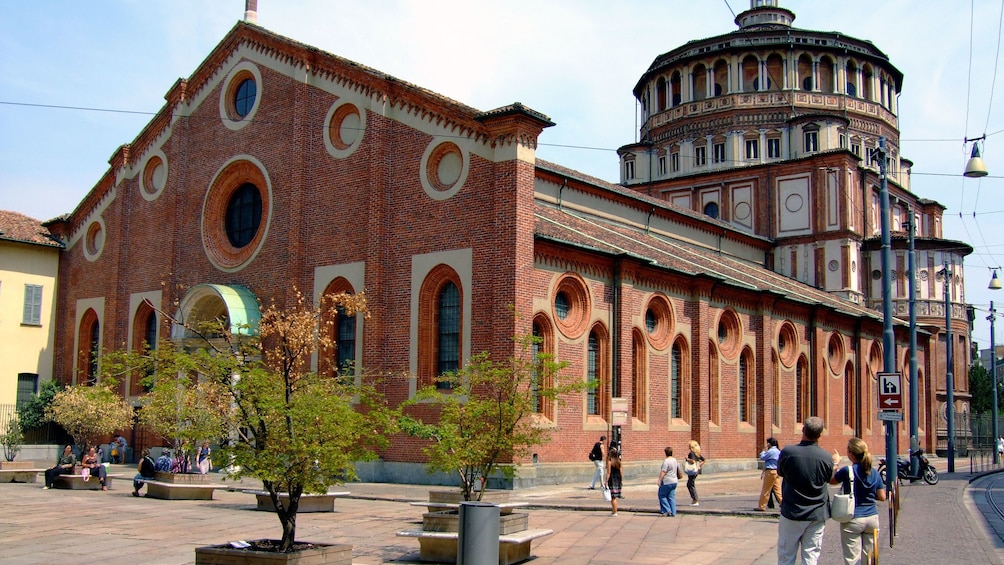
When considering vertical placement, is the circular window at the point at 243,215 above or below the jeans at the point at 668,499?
above

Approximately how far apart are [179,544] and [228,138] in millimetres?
20130

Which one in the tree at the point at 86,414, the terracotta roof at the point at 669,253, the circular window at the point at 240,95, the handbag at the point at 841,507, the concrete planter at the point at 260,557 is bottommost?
the concrete planter at the point at 260,557

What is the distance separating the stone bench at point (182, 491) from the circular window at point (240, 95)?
1376 cm

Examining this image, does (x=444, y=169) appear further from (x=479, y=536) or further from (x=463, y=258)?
(x=479, y=536)

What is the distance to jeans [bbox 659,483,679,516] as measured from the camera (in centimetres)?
1823

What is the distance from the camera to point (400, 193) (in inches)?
1048

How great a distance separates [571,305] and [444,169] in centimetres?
518

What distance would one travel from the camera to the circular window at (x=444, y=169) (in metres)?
25.3

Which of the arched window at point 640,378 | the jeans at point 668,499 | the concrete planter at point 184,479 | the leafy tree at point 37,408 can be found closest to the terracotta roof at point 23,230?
the leafy tree at point 37,408

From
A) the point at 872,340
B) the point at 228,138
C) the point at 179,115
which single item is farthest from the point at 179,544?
the point at 872,340

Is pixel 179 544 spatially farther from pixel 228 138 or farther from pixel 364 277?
pixel 228 138

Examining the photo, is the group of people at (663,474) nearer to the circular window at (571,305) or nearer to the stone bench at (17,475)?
the circular window at (571,305)

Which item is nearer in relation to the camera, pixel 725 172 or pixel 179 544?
pixel 179 544

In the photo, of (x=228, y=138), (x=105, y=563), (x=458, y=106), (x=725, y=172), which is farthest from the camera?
(x=725, y=172)
